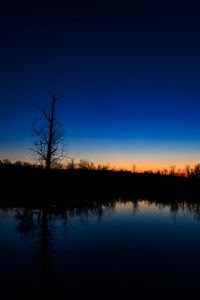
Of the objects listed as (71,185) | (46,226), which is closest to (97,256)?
(46,226)

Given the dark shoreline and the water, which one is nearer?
the water

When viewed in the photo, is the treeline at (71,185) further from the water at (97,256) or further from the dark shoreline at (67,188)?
the water at (97,256)

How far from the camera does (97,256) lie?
853 centimetres

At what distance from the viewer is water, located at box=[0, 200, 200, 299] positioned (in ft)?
20.2

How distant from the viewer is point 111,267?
761 cm

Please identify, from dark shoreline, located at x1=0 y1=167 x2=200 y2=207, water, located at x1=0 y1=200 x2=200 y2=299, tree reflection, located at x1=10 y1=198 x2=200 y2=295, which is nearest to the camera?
water, located at x1=0 y1=200 x2=200 y2=299

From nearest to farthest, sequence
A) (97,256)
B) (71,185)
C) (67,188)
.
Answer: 1. (97,256)
2. (67,188)
3. (71,185)

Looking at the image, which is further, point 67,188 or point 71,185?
point 71,185

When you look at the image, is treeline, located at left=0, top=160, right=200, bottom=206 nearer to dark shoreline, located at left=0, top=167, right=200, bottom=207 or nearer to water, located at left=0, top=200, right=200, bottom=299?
dark shoreline, located at left=0, top=167, right=200, bottom=207

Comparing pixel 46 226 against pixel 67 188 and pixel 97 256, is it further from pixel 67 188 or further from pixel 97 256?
pixel 67 188

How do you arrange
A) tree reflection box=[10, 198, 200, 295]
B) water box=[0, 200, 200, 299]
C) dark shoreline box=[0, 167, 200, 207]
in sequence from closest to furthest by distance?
water box=[0, 200, 200, 299] < tree reflection box=[10, 198, 200, 295] < dark shoreline box=[0, 167, 200, 207]

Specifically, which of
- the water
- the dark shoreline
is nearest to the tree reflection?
the water

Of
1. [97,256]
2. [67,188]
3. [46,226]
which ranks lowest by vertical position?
[97,256]

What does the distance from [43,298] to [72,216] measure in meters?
9.66
